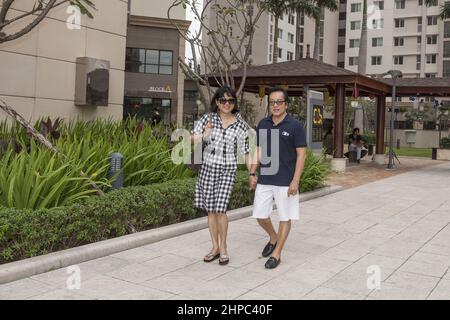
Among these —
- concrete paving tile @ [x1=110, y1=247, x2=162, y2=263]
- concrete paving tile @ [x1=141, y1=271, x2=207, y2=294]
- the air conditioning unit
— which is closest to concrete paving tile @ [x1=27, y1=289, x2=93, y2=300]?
concrete paving tile @ [x1=141, y1=271, x2=207, y2=294]

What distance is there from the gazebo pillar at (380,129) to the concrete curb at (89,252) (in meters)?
15.4

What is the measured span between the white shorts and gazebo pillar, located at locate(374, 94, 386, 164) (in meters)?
16.8

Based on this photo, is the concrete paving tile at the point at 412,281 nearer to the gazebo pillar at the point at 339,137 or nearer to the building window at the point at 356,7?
the gazebo pillar at the point at 339,137

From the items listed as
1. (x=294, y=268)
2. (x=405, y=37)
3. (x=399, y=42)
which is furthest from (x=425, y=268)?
(x=399, y=42)

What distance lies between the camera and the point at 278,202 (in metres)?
5.42

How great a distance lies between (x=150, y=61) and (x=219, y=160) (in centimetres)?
3597

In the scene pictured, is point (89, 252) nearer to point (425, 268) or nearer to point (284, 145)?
point (284, 145)

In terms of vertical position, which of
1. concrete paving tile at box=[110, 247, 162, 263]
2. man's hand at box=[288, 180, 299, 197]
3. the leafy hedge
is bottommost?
concrete paving tile at box=[110, 247, 162, 263]

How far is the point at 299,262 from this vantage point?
5.71m

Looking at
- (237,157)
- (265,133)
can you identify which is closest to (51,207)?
(237,157)

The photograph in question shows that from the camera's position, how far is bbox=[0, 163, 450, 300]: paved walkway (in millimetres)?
4562

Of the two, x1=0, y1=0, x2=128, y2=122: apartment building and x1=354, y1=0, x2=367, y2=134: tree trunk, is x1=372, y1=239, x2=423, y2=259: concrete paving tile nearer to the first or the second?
x1=0, y1=0, x2=128, y2=122: apartment building

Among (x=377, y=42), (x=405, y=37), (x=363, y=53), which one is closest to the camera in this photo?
(x=363, y=53)

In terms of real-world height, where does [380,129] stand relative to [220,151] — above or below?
above
